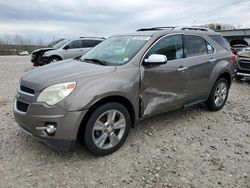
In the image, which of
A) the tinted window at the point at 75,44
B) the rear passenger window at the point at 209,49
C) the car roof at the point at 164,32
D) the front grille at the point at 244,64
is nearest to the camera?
the car roof at the point at 164,32

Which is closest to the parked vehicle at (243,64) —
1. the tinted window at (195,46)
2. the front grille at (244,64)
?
the front grille at (244,64)

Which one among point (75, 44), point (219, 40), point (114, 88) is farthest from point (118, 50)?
point (75, 44)

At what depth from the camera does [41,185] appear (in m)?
3.02

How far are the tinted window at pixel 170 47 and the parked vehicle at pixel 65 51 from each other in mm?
7625

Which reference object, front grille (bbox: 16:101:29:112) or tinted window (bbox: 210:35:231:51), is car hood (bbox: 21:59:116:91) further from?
tinted window (bbox: 210:35:231:51)

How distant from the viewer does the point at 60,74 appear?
357cm

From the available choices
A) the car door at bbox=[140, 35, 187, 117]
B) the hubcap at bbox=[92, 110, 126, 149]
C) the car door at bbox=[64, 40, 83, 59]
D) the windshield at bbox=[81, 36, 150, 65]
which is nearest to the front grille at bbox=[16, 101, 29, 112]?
the hubcap at bbox=[92, 110, 126, 149]

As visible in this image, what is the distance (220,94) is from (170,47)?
1.94m

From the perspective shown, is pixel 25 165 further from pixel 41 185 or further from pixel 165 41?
pixel 165 41

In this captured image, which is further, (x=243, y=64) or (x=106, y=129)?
(x=243, y=64)

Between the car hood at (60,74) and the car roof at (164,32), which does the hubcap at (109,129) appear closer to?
the car hood at (60,74)

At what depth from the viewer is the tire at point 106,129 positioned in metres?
3.44

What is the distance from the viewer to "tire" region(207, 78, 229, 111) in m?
5.49

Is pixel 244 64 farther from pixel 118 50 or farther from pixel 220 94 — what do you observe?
pixel 118 50
